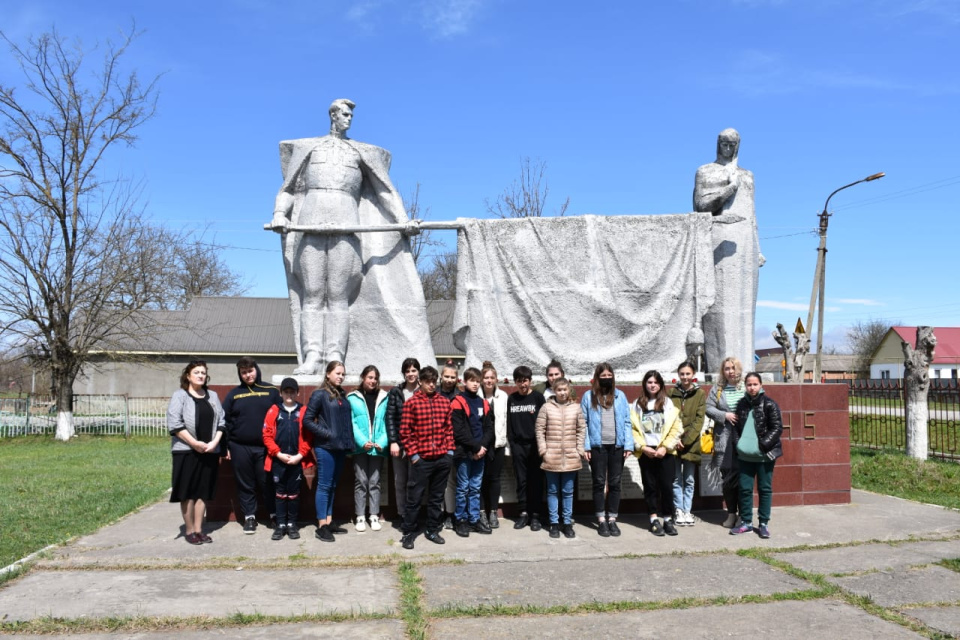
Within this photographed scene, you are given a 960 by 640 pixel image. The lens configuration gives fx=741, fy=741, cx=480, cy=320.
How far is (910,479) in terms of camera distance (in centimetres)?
919

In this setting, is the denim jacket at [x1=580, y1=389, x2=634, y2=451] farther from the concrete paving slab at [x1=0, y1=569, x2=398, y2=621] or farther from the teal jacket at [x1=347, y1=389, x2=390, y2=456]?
the concrete paving slab at [x1=0, y1=569, x2=398, y2=621]

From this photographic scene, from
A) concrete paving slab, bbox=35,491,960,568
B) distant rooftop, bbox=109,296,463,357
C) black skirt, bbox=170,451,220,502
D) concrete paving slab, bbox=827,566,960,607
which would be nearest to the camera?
concrete paving slab, bbox=827,566,960,607

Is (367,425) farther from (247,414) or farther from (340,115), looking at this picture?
(340,115)

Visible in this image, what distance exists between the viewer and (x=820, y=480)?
723 centimetres

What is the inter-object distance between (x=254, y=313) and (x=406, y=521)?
27802 millimetres

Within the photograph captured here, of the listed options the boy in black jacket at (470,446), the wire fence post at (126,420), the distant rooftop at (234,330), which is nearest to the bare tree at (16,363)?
the wire fence post at (126,420)

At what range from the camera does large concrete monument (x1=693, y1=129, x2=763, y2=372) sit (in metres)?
7.56

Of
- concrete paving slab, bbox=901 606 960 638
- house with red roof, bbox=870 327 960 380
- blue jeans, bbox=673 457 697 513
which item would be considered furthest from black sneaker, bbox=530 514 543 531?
house with red roof, bbox=870 327 960 380

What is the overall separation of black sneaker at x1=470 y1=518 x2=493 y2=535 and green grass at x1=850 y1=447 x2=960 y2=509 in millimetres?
4941

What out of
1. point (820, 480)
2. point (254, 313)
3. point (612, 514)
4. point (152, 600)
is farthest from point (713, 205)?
point (254, 313)

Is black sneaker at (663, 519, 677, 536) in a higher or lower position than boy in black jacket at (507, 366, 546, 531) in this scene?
lower

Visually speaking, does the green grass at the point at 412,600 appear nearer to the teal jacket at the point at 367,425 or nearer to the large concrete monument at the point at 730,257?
the teal jacket at the point at 367,425

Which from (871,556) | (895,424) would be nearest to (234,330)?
(895,424)

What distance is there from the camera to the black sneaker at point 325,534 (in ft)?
19.5
